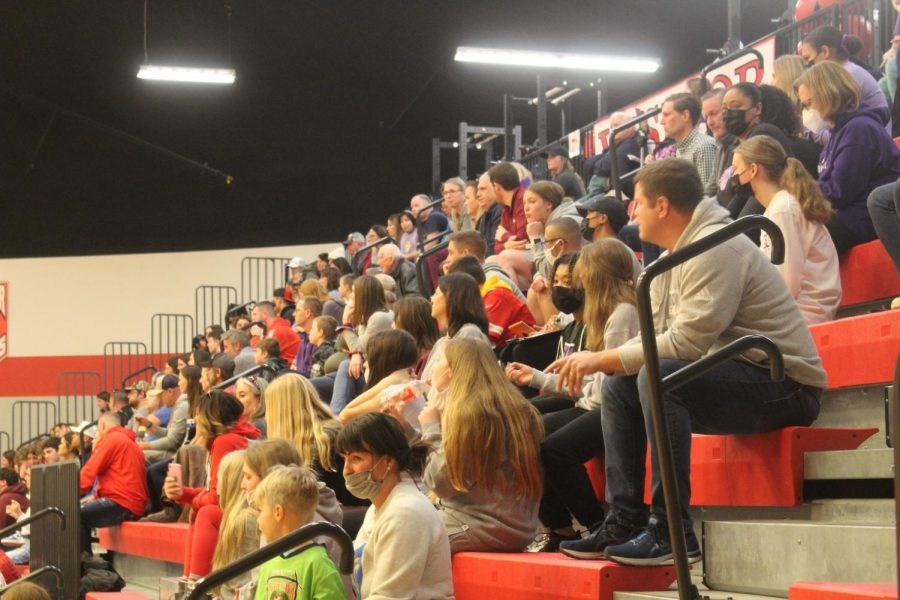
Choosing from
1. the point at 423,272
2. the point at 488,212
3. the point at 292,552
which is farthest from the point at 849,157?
the point at 423,272

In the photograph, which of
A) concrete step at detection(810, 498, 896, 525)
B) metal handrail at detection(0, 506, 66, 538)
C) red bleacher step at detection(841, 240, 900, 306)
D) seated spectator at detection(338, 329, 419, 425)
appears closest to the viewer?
concrete step at detection(810, 498, 896, 525)

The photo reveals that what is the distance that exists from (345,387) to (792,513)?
4.03 m

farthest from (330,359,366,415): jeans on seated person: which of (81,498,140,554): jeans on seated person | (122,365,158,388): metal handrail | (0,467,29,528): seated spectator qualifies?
(122,365,158,388): metal handrail

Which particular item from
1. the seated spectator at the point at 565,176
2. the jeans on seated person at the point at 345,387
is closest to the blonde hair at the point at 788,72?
the seated spectator at the point at 565,176

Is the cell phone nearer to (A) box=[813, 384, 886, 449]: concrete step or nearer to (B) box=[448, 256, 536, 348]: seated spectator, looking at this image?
(B) box=[448, 256, 536, 348]: seated spectator

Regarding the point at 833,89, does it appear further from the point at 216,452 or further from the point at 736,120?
the point at 216,452

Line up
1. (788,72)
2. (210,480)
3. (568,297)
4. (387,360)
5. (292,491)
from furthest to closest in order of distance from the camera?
(788,72)
(210,480)
(387,360)
(568,297)
(292,491)

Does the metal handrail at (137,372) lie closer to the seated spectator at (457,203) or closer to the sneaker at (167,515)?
the seated spectator at (457,203)

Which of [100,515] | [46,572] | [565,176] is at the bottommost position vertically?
[46,572]

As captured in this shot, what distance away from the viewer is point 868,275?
573 centimetres

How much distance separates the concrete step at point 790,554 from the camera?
3355 millimetres

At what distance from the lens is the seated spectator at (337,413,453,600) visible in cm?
402

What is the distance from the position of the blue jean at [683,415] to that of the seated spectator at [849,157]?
6.68ft

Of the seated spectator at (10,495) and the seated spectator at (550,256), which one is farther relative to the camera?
the seated spectator at (10,495)
